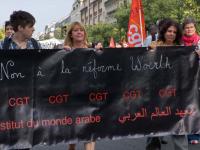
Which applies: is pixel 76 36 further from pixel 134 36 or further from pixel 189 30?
pixel 134 36

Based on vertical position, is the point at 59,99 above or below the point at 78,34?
below

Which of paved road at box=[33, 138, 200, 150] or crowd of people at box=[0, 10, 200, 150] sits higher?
crowd of people at box=[0, 10, 200, 150]

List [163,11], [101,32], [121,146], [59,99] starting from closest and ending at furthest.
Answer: [59,99], [121,146], [163,11], [101,32]

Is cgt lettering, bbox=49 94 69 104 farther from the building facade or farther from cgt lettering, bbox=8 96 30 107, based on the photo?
the building facade

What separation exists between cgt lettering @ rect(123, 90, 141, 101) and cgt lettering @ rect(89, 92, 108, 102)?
0.21 m

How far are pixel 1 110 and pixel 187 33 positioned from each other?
9.44ft

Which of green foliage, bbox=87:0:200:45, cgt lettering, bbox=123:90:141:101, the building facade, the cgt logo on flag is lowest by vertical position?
cgt lettering, bbox=123:90:141:101

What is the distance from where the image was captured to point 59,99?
17.4 feet

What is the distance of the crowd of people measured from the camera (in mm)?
5113

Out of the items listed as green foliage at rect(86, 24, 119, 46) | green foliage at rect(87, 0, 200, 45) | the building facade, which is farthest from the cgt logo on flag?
the building facade

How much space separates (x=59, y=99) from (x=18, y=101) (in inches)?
16.4

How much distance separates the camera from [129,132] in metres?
5.61

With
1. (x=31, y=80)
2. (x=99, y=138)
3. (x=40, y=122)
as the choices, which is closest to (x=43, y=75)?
(x=31, y=80)

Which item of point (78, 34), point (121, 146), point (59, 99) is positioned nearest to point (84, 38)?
point (78, 34)
